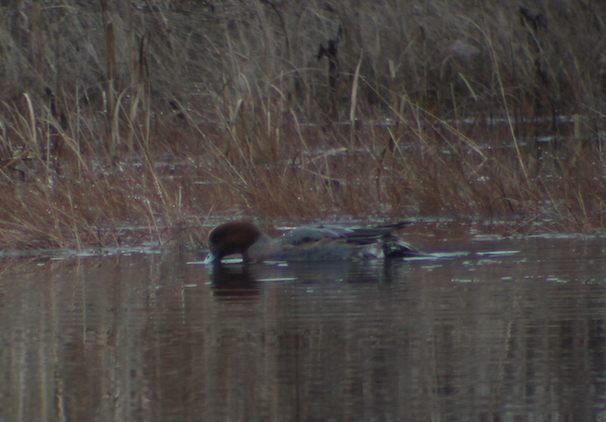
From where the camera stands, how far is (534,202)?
7.94 m

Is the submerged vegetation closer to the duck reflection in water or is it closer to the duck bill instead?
the duck bill

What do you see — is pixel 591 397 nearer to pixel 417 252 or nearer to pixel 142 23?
pixel 417 252

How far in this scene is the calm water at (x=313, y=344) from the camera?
2891mm

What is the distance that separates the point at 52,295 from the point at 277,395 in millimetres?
2301

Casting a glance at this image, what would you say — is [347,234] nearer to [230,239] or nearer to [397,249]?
[397,249]

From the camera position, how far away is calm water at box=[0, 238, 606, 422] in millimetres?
2891

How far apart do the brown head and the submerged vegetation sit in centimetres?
48

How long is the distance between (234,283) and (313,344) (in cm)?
186

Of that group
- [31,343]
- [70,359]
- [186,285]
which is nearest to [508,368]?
[70,359]

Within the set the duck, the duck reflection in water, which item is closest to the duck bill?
the duck

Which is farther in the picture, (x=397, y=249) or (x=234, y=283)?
(x=397, y=249)

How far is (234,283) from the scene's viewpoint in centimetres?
549

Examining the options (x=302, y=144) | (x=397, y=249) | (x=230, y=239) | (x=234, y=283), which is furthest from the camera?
(x=302, y=144)

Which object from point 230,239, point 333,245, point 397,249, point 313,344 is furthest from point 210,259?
point 313,344
